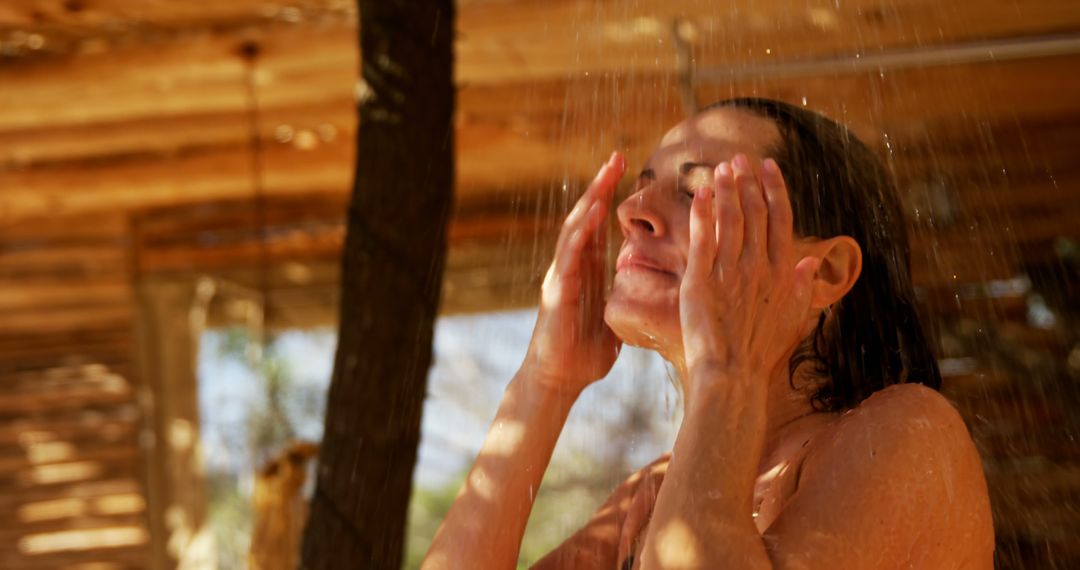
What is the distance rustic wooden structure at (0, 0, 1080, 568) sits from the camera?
16.5 ft

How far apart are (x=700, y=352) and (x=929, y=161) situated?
4.96m

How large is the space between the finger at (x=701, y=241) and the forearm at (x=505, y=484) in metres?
0.42

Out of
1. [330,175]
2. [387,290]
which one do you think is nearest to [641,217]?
[387,290]

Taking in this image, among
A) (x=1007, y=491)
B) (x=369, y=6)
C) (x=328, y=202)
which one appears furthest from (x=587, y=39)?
(x=1007, y=491)

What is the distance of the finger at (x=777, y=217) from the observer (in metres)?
→ 1.78

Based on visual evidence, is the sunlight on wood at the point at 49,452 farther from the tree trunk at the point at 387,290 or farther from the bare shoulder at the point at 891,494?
the bare shoulder at the point at 891,494

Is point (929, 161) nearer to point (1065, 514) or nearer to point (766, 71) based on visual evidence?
point (1065, 514)

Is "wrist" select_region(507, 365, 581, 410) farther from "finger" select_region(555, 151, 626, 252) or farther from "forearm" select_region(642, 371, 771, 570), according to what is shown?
"forearm" select_region(642, 371, 771, 570)

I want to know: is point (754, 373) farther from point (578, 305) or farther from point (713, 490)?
point (578, 305)

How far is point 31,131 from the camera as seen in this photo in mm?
6176

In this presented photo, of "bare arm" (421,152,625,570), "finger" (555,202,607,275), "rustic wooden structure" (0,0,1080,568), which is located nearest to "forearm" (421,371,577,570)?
"bare arm" (421,152,625,570)

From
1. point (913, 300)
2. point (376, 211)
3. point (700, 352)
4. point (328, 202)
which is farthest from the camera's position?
point (328, 202)

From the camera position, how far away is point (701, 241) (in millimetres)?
1745

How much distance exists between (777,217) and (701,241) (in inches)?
4.5
